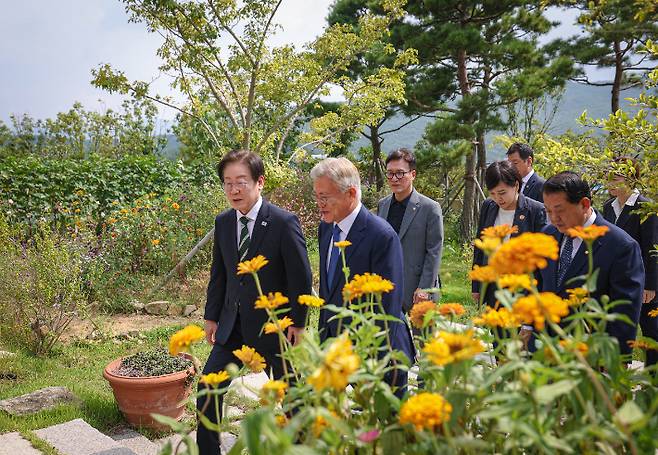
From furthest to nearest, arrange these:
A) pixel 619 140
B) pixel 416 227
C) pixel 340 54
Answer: pixel 340 54 → pixel 416 227 → pixel 619 140

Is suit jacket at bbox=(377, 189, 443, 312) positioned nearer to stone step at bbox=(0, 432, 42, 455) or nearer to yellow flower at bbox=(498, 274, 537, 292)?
stone step at bbox=(0, 432, 42, 455)

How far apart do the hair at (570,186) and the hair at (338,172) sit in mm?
802

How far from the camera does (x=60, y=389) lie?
3879 millimetres

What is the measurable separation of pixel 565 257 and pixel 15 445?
3.14 meters

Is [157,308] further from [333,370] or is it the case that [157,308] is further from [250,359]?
[333,370]

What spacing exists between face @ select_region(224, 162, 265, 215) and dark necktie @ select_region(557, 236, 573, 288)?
1491 millimetres

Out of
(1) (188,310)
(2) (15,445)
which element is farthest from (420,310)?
(1) (188,310)

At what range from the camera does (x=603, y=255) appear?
221cm

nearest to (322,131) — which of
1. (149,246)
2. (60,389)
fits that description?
(149,246)

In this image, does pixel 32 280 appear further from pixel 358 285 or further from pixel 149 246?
pixel 358 285

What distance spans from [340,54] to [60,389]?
4.98 metres

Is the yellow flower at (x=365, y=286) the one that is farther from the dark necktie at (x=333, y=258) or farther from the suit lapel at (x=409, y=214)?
the suit lapel at (x=409, y=214)

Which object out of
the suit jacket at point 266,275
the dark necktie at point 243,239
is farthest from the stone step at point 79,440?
the dark necktie at point 243,239

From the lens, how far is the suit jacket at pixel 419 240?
3732mm
